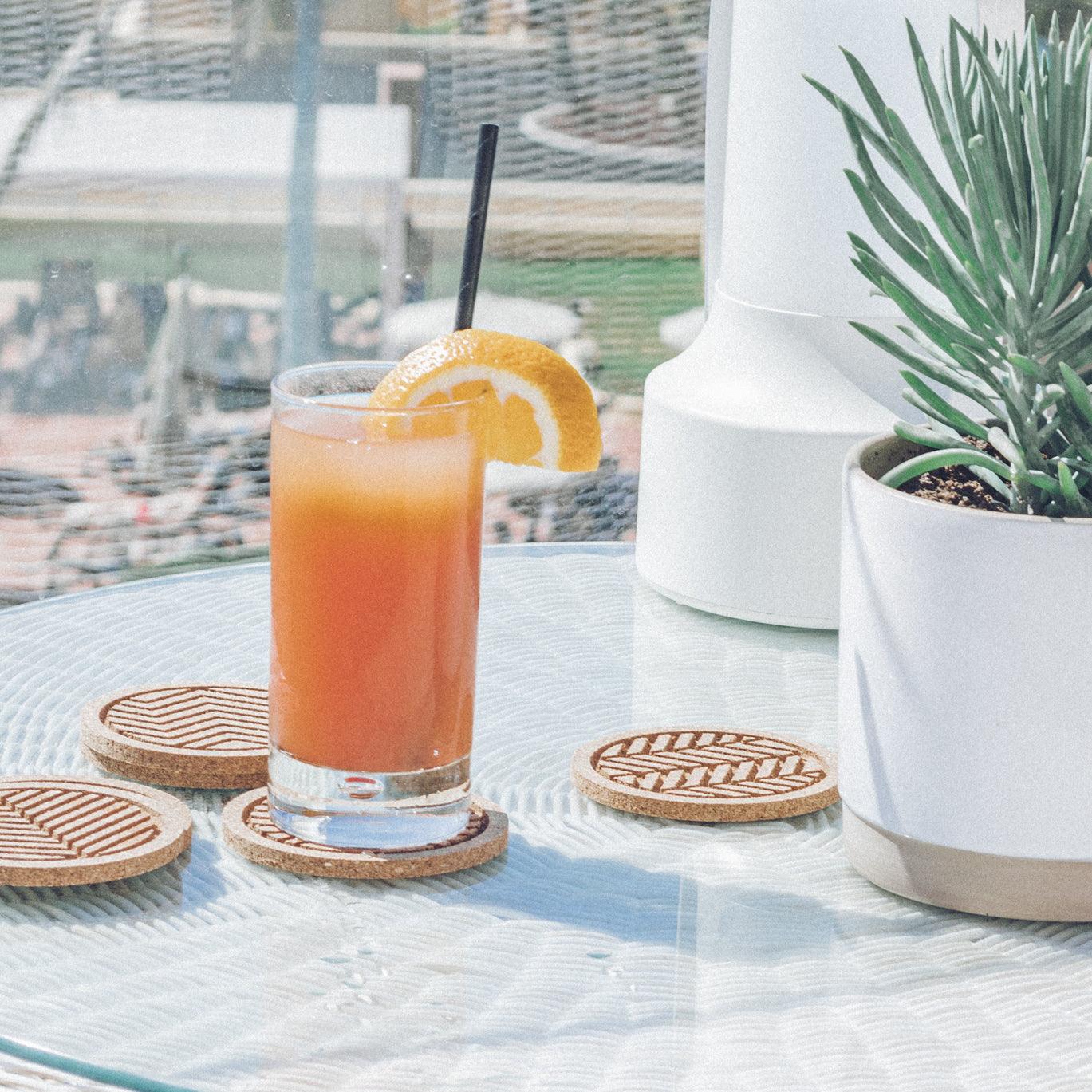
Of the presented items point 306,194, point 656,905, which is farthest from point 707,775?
point 306,194

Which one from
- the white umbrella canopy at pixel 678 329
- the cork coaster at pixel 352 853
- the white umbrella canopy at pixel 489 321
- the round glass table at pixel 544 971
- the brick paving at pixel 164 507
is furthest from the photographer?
the white umbrella canopy at pixel 678 329

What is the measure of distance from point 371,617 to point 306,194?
3.16m

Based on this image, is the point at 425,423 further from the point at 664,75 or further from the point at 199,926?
the point at 664,75

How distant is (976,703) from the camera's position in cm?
63

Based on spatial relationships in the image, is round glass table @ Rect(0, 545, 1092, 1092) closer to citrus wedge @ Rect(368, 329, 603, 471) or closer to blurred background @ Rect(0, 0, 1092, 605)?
citrus wedge @ Rect(368, 329, 603, 471)

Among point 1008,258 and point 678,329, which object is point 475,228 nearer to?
point 1008,258

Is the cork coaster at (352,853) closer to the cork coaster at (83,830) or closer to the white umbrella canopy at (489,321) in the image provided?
the cork coaster at (83,830)

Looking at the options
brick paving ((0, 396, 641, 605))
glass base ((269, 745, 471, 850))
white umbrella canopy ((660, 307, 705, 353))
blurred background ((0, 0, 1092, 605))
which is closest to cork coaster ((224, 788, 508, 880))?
glass base ((269, 745, 471, 850))

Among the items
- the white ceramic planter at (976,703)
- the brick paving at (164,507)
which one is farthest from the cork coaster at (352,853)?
the brick paving at (164,507)

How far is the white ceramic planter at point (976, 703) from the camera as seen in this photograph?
0.61m

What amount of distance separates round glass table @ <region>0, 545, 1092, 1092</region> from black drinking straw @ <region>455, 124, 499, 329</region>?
0.19 meters

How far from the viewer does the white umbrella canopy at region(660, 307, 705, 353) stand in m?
3.66

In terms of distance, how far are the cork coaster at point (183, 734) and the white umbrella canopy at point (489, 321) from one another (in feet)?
8.30

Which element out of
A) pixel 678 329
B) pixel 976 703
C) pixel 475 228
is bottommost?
pixel 678 329
